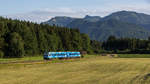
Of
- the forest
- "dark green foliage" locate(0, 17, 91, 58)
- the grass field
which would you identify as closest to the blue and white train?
"dark green foliage" locate(0, 17, 91, 58)

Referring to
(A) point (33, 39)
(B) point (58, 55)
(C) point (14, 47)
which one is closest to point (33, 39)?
(A) point (33, 39)

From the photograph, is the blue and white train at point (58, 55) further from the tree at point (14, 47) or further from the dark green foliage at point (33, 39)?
the dark green foliage at point (33, 39)

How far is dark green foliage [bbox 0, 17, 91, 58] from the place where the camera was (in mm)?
95312

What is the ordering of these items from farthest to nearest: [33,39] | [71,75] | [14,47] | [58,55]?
[33,39] < [14,47] < [58,55] < [71,75]

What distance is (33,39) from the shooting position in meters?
111

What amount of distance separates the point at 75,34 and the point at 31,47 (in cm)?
4928

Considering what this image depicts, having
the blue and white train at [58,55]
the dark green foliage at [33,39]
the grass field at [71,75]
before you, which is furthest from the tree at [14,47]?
the grass field at [71,75]

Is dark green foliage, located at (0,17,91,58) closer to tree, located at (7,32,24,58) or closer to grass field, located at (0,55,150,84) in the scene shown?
tree, located at (7,32,24,58)

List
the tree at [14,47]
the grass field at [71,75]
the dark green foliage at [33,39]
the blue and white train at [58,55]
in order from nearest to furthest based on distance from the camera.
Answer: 1. the grass field at [71,75]
2. the blue and white train at [58,55]
3. the tree at [14,47]
4. the dark green foliage at [33,39]

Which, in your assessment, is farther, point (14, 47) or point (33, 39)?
point (33, 39)

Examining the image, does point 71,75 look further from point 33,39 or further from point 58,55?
point 33,39

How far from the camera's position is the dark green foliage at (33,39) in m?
95.3

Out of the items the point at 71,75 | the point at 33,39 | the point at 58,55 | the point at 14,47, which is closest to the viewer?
the point at 71,75

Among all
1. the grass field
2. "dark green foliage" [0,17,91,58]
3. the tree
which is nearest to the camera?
the grass field
